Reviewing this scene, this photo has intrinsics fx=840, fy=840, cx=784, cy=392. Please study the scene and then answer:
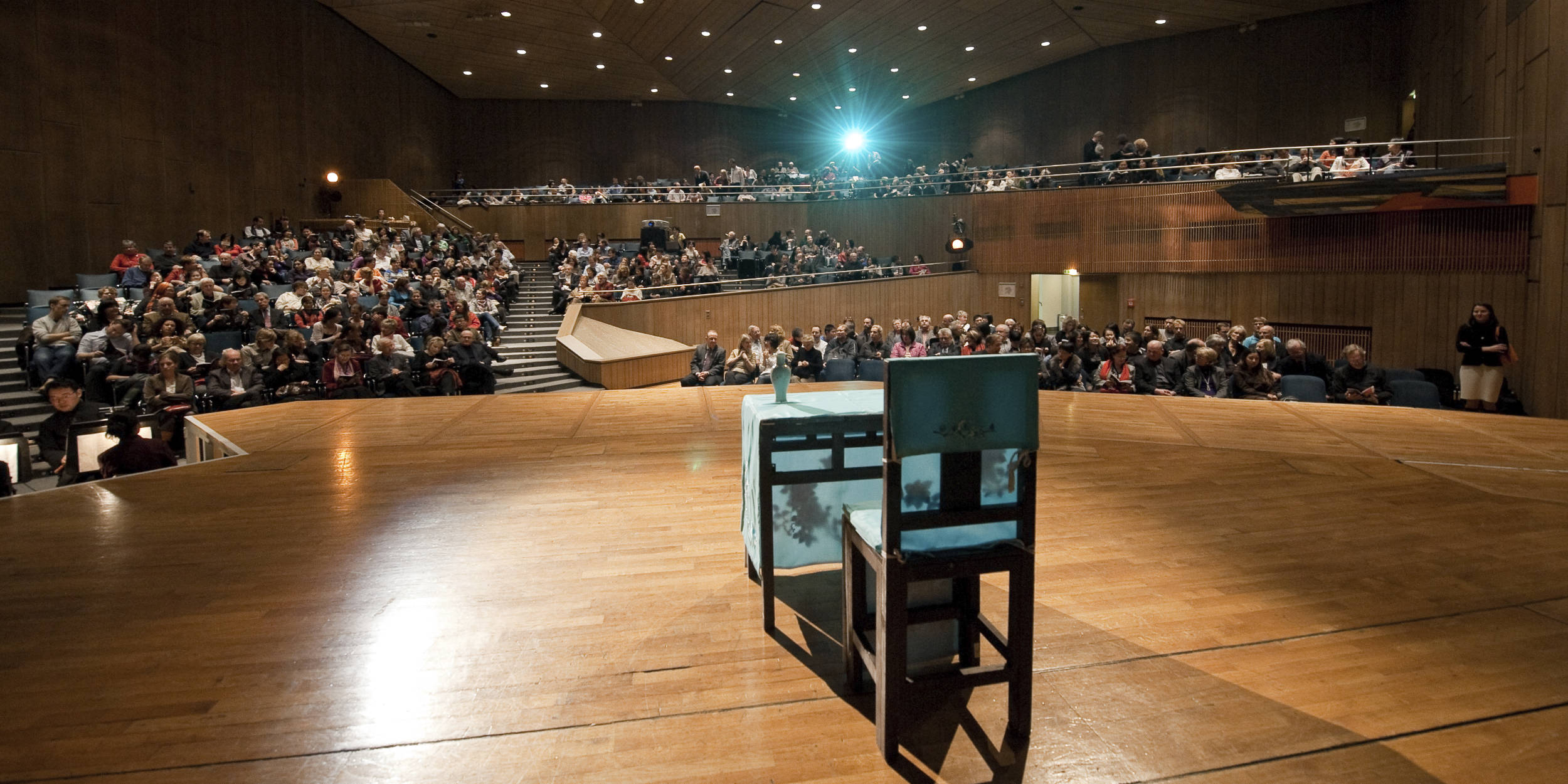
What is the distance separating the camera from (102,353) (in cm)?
714

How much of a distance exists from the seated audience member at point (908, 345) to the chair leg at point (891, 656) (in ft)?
24.7

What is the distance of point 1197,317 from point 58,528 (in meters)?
13.5

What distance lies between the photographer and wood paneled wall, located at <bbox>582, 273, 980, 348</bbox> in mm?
13086

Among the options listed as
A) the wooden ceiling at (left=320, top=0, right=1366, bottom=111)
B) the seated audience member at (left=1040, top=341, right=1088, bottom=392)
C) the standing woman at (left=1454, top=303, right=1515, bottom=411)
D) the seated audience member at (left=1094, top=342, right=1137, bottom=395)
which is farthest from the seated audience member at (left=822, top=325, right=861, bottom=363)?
the wooden ceiling at (left=320, top=0, right=1366, bottom=111)

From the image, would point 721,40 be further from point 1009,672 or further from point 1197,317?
point 1009,672

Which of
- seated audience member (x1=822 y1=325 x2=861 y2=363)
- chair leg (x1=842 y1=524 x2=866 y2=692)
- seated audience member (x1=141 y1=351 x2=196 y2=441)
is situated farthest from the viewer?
seated audience member (x1=822 y1=325 x2=861 y2=363)

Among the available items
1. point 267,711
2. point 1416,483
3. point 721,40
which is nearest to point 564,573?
point 267,711

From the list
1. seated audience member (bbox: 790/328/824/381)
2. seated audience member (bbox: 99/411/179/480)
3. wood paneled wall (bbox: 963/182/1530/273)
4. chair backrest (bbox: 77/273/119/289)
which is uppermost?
wood paneled wall (bbox: 963/182/1530/273)

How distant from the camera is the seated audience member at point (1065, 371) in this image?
23.6ft

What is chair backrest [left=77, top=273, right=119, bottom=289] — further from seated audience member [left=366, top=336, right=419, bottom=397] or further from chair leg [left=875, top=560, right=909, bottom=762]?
chair leg [left=875, top=560, right=909, bottom=762]

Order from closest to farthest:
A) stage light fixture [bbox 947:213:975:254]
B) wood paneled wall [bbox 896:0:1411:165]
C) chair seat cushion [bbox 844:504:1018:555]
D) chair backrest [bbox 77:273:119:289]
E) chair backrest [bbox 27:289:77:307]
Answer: chair seat cushion [bbox 844:504:1018:555]
chair backrest [bbox 27:289:77:307]
chair backrest [bbox 77:273:119:289]
wood paneled wall [bbox 896:0:1411:165]
stage light fixture [bbox 947:213:975:254]

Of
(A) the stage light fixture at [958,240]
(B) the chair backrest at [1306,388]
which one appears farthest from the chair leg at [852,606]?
(A) the stage light fixture at [958,240]

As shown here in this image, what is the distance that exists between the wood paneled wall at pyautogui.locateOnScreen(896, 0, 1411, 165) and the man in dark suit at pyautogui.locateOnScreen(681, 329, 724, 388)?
1062cm

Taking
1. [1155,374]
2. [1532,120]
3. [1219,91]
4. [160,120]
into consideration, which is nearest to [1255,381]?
[1155,374]
